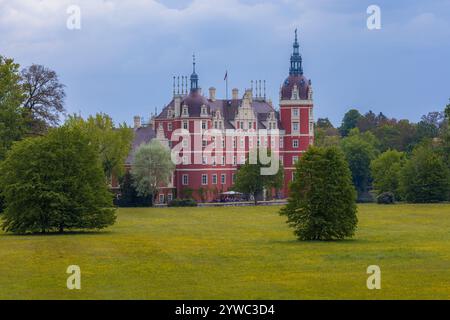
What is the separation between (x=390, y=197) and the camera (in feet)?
353

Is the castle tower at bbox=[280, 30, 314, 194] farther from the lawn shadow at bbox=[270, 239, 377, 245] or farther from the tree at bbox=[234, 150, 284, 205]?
the lawn shadow at bbox=[270, 239, 377, 245]

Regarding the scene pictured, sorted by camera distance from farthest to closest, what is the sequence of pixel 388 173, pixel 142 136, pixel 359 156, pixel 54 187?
pixel 359 156
pixel 142 136
pixel 388 173
pixel 54 187

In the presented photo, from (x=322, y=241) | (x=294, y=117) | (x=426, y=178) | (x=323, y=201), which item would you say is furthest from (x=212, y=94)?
(x=322, y=241)

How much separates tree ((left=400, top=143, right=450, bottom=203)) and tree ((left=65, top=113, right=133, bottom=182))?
27756 mm

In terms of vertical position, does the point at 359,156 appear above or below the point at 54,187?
above

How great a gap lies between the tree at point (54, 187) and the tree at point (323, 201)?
11.9 metres

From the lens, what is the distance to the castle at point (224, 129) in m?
124

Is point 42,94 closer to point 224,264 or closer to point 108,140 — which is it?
point 108,140

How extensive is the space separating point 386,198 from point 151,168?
23.9m

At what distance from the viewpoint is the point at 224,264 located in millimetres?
37031

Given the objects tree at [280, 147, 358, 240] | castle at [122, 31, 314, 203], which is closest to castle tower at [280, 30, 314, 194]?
castle at [122, 31, 314, 203]

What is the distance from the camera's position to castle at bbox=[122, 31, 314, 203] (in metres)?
124

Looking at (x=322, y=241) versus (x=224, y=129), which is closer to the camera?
(x=322, y=241)

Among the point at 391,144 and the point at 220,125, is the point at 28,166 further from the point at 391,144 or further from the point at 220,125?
the point at 391,144
